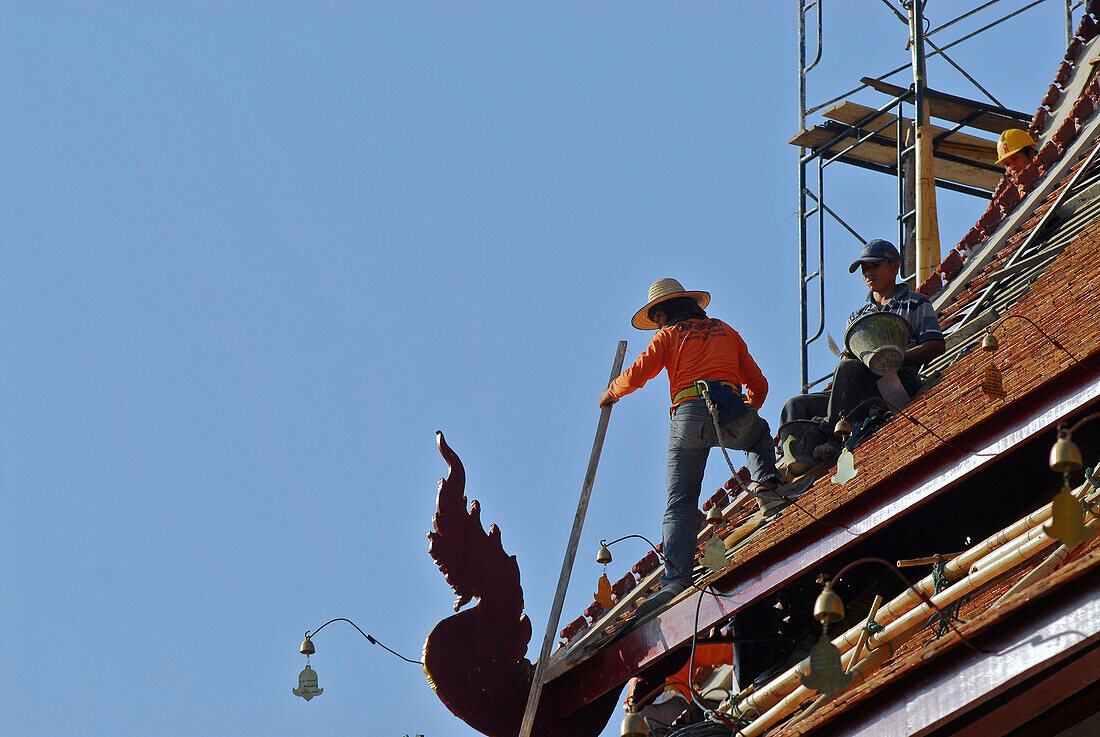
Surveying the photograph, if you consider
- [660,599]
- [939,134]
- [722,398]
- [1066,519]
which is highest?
[939,134]

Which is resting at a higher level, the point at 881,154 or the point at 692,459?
the point at 881,154

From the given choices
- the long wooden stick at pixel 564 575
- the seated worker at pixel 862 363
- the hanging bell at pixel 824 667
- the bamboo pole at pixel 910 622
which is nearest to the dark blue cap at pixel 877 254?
the seated worker at pixel 862 363

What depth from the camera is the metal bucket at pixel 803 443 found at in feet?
31.2

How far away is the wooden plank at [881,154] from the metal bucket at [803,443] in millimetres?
7944

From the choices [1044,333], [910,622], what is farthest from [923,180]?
[910,622]

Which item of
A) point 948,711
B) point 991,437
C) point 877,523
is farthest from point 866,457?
point 948,711

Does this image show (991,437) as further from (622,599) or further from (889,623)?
(622,599)

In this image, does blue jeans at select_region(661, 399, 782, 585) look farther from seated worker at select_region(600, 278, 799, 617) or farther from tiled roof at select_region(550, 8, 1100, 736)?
tiled roof at select_region(550, 8, 1100, 736)

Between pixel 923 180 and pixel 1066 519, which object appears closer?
pixel 1066 519

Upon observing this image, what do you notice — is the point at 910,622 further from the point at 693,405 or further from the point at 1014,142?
the point at 1014,142

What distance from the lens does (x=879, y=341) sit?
906cm

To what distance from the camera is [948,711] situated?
563cm

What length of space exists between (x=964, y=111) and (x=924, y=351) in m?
8.68

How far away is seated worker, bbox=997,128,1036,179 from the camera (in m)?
12.5
